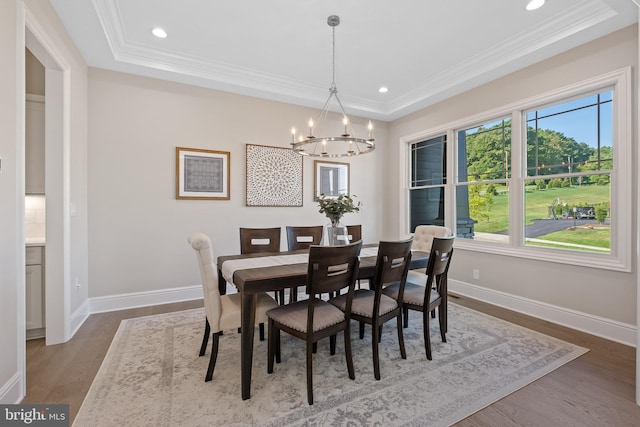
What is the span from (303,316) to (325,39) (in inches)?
107

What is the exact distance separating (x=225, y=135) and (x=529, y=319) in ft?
13.9

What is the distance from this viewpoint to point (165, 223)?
12.0ft

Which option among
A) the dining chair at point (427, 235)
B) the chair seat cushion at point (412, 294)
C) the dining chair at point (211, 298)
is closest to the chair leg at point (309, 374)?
the dining chair at point (211, 298)

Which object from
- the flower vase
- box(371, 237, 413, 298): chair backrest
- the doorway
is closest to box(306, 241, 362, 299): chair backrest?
box(371, 237, 413, 298): chair backrest

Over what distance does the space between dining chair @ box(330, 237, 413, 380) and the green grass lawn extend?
82.6 inches

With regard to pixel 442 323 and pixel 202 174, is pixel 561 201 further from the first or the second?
pixel 202 174

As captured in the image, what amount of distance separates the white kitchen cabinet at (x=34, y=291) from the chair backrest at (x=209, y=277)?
1.77m

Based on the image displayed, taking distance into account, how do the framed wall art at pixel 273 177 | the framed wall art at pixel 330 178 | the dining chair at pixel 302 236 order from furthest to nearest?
the framed wall art at pixel 330 178 < the framed wall art at pixel 273 177 < the dining chair at pixel 302 236

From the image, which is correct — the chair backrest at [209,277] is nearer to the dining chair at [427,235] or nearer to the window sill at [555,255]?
the dining chair at [427,235]

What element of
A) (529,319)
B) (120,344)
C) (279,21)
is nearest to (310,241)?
(120,344)

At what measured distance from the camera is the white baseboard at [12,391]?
5.42 feet

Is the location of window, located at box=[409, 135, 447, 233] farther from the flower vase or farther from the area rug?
the flower vase

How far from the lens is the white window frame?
2.60 metres

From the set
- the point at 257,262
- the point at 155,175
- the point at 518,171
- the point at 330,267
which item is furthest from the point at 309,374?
the point at 518,171
